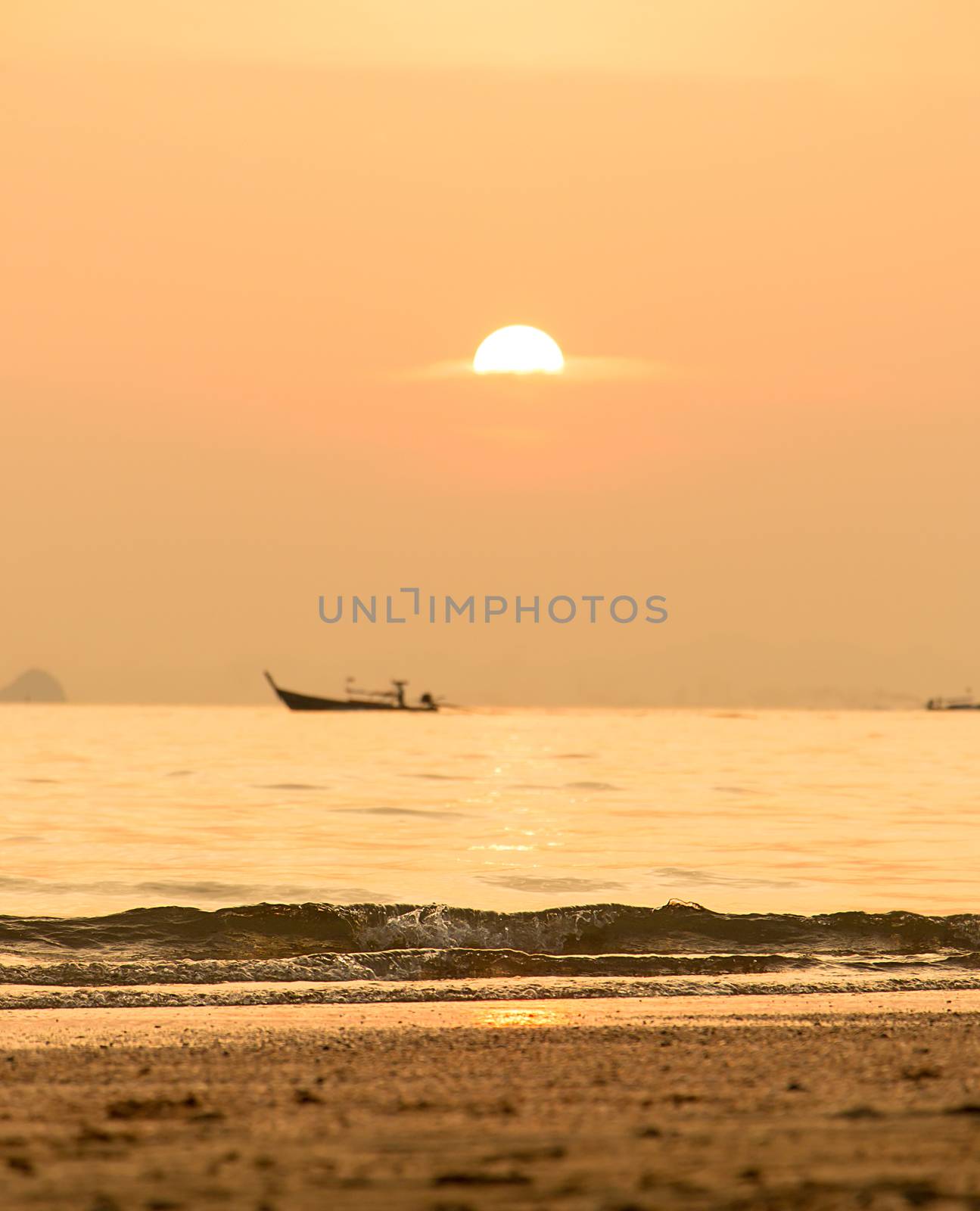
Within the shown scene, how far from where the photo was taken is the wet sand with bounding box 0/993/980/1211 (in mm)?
5898

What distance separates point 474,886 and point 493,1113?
1756 cm

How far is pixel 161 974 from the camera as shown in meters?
15.9

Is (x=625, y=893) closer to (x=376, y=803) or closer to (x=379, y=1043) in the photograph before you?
(x=379, y=1043)

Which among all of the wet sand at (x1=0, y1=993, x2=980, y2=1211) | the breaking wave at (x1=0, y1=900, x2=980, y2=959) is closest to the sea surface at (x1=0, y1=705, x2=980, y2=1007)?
the breaking wave at (x1=0, y1=900, x2=980, y2=959)

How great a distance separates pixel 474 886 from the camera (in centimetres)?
2509

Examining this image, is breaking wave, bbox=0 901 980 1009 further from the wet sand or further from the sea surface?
the wet sand

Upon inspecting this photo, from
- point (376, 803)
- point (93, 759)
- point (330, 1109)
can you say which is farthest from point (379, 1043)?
point (93, 759)

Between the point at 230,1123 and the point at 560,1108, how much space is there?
1729mm

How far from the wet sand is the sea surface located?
130 inches

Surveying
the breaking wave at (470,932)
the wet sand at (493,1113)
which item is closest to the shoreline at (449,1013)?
the wet sand at (493,1113)

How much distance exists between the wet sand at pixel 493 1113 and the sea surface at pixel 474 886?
3.31 meters

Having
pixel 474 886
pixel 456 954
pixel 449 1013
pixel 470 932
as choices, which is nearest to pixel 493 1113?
pixel 449 1013

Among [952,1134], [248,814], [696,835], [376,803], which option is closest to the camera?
[952,1134]

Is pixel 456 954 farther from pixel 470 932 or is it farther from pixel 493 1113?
pixel 493 1113
